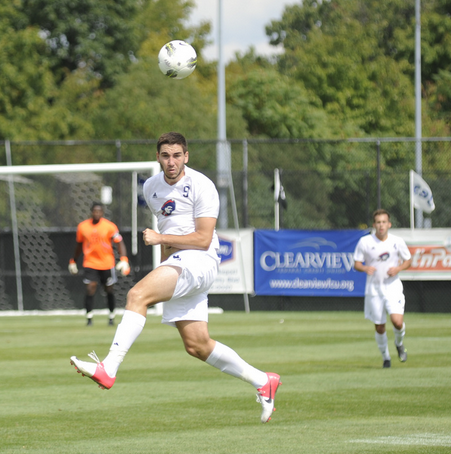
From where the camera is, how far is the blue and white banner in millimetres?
20688

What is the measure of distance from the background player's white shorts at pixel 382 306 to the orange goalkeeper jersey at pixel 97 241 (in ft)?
24.4

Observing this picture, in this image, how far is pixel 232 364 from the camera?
7.10 meters

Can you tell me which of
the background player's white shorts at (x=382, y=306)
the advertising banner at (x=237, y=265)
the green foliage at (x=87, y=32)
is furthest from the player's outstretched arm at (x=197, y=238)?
the green foliage at (x=87, y=32)

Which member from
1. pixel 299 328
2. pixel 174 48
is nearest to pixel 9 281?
pixel 299 328

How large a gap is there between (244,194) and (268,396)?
14358mm

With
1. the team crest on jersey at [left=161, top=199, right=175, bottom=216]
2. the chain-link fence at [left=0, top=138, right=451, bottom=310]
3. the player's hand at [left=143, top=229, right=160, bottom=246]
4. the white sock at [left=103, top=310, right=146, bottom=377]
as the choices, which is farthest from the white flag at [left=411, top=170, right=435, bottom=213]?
the white sock at [left=103, top=310, right=146, bottom=377]

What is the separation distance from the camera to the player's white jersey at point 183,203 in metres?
7.08

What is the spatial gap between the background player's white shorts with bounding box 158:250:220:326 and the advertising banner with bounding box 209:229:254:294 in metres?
14.2

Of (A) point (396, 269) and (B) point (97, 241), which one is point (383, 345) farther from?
(B) point (97, 241)

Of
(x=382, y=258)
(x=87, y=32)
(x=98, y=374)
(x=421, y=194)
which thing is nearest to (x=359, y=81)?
(x=87, y=32)

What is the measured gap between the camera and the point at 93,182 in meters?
26.7

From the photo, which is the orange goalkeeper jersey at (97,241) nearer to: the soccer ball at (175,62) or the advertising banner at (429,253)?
the advertising banner at (429,253)

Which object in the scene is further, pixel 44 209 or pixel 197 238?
pixel 44 209

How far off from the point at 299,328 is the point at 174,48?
9722 millimetres
